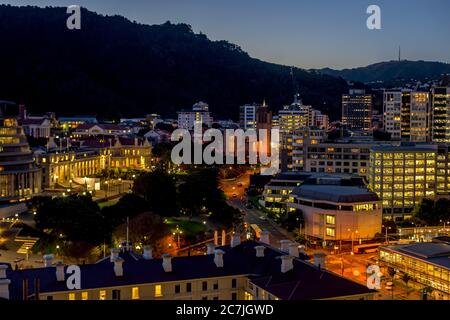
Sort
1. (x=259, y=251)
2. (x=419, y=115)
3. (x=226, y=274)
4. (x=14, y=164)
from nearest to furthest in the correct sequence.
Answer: (x=226, y=274), (x=259, y=251), (x=14, y=164), (x=419, y=115)

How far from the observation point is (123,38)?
93000 millimetres

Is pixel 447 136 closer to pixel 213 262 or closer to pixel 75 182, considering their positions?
pixel 75 182

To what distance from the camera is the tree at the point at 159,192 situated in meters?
26.9

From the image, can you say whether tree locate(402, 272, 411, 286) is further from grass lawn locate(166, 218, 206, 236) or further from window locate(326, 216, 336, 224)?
grass lawn locate(166, 218, 206, 236)

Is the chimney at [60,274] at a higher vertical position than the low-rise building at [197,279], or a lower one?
higher

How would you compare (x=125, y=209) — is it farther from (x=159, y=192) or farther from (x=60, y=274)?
(x=60, y=274)

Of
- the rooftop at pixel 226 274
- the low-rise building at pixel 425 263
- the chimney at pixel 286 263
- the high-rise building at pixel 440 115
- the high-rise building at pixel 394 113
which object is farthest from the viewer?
the high-rise building at pixel 394 113

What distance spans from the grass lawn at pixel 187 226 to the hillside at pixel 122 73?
48701 mm

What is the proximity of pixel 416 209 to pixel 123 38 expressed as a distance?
7013 cm

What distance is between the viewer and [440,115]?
182 ft

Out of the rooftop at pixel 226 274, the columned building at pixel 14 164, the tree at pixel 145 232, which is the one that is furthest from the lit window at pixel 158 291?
the columned building at pixel 14 164

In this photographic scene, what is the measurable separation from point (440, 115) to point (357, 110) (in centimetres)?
3989

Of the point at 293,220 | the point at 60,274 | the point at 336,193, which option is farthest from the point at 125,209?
the point at 60,274

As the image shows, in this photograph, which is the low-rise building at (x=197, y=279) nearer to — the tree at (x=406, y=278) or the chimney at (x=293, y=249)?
the chimney at (x=293, y=249)
